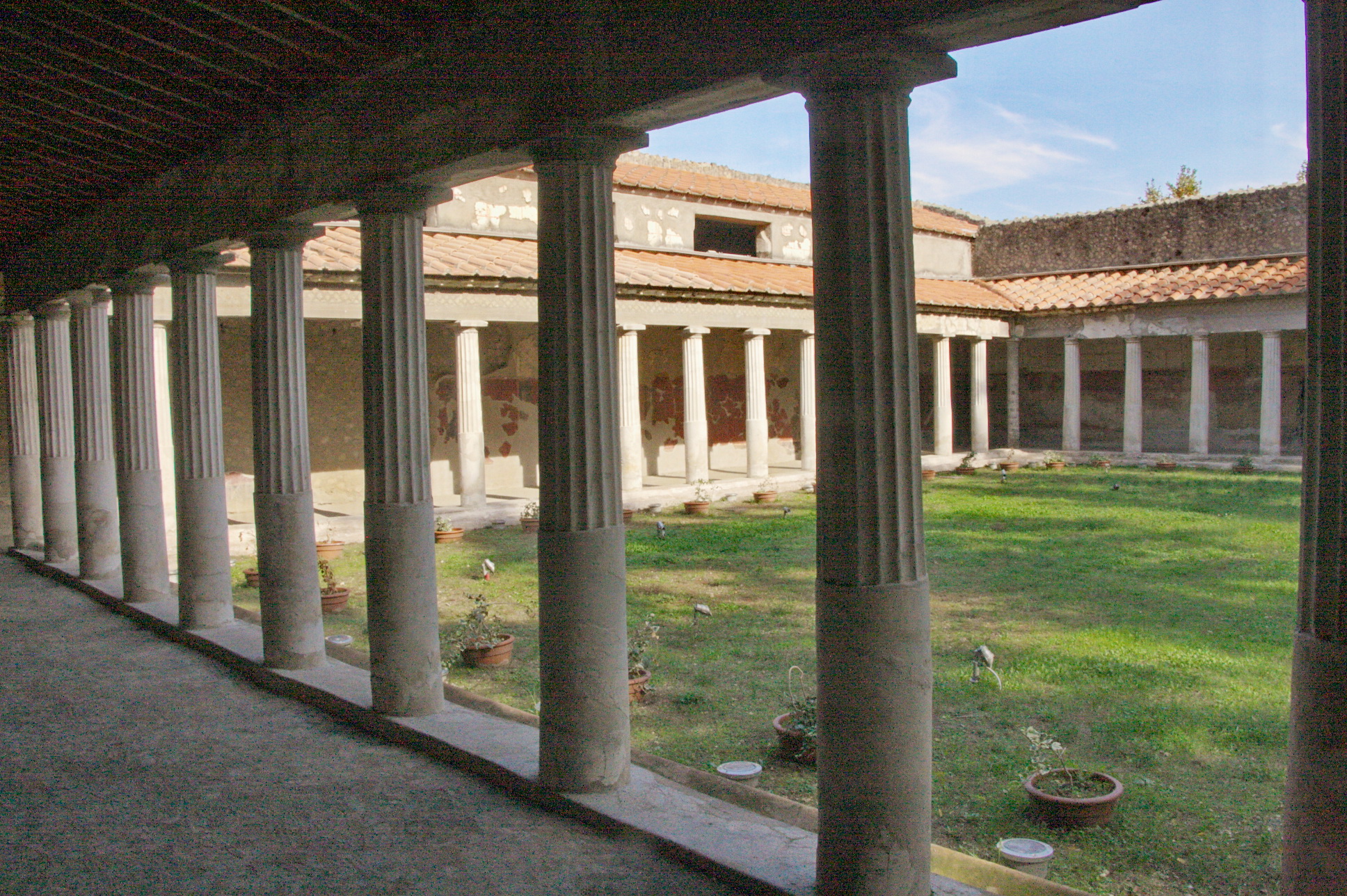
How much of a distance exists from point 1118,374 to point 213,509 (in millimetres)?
19960

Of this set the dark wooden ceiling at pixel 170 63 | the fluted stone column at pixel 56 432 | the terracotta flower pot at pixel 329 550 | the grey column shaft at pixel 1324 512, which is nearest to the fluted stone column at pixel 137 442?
the dark wooden ceiling at pixel 170 63

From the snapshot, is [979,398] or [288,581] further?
[979,398]

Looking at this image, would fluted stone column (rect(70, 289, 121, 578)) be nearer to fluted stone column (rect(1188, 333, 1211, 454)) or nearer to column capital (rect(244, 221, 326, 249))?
column capital (rect(244, 221, 326, 249))

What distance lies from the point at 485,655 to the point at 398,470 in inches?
97.7

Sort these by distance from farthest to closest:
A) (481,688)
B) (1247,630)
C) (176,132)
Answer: (1247,630)
(481,688)
(176,132)

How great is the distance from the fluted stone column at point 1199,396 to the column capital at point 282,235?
17.5 meters

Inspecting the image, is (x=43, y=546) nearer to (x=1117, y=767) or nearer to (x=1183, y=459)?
(x=1117, y=767)

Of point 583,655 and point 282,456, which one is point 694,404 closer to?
point 282,456

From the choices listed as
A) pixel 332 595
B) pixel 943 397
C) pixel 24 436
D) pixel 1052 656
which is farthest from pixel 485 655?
pixel 943 397

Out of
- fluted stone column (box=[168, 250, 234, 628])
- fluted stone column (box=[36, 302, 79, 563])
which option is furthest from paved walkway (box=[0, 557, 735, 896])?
fluted stone column (box=[36, 302, 79, 563])

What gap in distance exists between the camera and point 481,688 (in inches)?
263

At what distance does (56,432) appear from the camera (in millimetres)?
10008

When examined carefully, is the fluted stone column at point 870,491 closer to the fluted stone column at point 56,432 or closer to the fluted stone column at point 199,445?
the fluted stone column at point 199,445

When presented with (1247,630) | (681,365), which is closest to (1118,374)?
(681,365)
